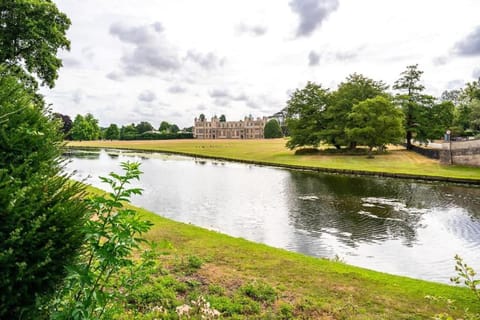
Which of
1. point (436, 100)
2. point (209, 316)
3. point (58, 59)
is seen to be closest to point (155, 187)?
point (58, 59)

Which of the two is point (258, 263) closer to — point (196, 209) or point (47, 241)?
point (47, 241)

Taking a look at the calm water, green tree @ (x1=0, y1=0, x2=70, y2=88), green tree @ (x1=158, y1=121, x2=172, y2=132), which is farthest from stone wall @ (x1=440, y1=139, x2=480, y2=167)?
green tree @ (x1=158, y1=121, x2=172, y2=132)

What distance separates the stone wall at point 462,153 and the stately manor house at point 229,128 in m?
119

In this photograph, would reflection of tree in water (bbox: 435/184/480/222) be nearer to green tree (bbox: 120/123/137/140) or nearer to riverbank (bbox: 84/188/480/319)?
riverbank (bbox: 84/188/480/319)

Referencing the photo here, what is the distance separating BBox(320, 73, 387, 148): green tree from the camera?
4334 centimetres

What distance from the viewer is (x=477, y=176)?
2244 centimetres

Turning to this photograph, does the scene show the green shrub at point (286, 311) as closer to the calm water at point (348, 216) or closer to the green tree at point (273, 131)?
the calm water at point (348, 216)

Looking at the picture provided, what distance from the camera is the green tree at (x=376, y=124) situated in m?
37.5

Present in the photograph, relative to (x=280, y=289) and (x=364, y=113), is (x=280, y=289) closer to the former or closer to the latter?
(x=280, y=289)

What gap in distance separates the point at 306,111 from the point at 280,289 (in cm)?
4266

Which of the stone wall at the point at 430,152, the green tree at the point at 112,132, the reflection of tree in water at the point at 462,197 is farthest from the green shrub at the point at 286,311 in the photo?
the green tree at the point at 112,132


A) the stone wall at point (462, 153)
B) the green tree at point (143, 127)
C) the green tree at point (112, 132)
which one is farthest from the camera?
the green tree at point (143, 127)

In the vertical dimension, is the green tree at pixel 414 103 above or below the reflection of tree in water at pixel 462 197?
above

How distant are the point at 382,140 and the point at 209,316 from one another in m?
Result: 38.1
